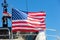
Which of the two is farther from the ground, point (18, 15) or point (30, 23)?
point (18, 15)

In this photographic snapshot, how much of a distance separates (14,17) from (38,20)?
3046mm

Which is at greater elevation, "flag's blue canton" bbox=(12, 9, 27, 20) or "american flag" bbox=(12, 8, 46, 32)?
"flag's blue canton" bbox=(12, 9, 27, 20)

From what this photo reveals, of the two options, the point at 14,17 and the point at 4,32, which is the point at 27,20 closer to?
the point at 14,17

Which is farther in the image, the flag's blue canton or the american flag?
the flag's blue canton

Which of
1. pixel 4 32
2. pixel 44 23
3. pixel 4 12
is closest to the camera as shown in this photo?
pixel 44 23

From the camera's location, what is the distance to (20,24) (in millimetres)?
40562

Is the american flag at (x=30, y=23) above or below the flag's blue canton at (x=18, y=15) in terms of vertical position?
below

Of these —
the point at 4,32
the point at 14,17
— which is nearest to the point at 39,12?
the point at 14,17

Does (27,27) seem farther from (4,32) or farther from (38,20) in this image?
(4,32)

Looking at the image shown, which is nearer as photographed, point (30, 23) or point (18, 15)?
point (30, 23)

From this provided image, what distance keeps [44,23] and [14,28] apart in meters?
3.53

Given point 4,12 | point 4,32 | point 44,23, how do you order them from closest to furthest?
point 44,23 < point 4,32 < point 4,12

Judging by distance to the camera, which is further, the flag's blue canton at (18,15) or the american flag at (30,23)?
the flag's blue canton at (18,15)

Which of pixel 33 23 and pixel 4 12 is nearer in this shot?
pixel 33 23
